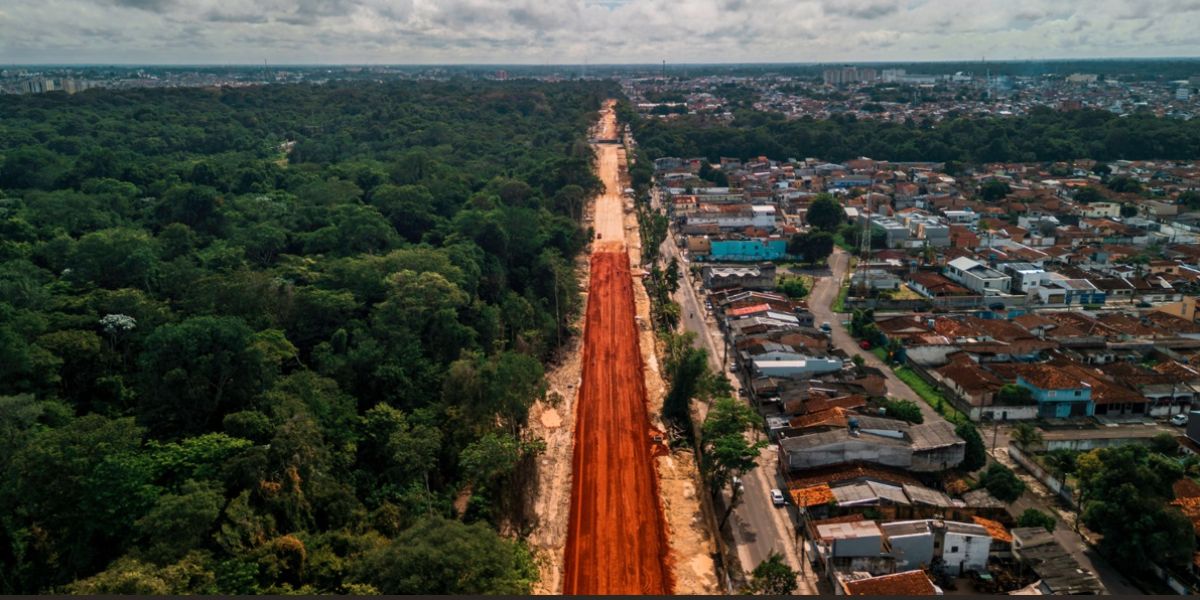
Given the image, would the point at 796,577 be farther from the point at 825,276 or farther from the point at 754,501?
the point at 825,276

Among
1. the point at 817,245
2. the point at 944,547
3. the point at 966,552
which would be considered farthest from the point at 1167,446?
the point at 817,245

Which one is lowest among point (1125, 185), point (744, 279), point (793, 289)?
point (793, 289)

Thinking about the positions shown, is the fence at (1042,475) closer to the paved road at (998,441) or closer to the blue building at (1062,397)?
the paved road at (998,441)

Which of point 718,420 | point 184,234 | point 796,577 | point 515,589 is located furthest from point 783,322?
point 184,234

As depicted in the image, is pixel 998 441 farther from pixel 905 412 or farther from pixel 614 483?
pixel 614 483

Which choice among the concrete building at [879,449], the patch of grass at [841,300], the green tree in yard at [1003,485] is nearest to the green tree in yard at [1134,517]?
the green tree in yard at [1003,485]

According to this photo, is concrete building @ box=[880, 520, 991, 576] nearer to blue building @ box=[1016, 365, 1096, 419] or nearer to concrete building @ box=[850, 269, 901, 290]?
blue building @ box=[1016, 365, 1096, 419]
